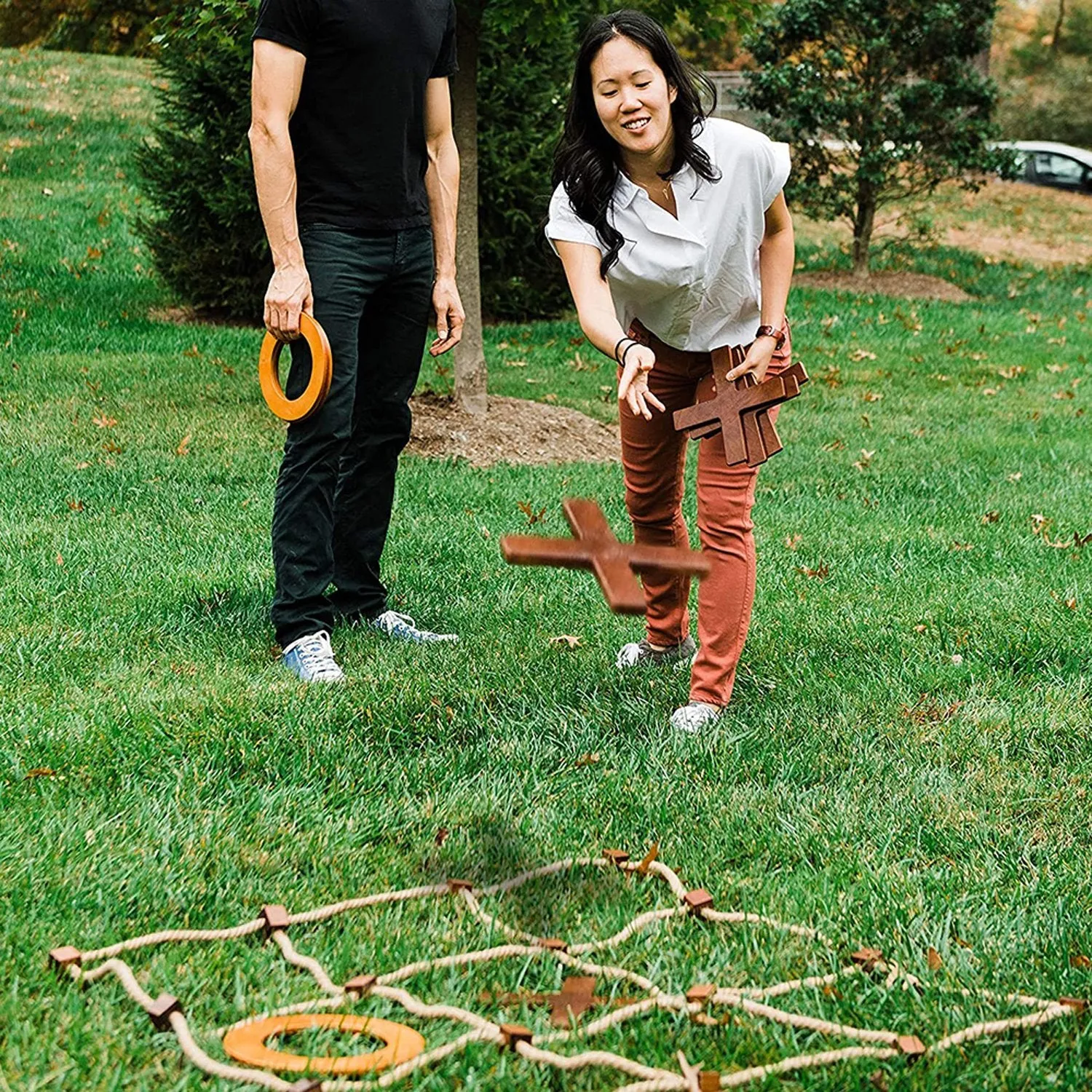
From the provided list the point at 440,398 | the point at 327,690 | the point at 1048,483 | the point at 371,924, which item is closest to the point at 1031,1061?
the point at 371,924

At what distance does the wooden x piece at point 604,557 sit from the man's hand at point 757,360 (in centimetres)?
84

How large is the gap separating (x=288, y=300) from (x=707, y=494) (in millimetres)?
1286

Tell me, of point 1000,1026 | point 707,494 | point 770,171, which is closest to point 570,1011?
point 1000,1026

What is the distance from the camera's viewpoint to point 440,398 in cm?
789

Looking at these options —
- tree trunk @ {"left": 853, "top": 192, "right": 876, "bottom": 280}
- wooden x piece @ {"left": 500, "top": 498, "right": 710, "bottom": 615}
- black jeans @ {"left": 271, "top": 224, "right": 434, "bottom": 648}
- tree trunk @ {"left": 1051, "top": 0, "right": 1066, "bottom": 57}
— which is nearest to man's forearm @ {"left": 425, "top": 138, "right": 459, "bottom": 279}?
black jeans @ {"left": 271, "top": 224, "right": 434, "bottom": 648}

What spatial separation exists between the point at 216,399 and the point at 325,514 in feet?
13.7

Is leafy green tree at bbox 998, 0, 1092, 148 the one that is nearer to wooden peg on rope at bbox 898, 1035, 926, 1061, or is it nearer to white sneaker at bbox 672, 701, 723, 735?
white sneaker at bbox 672, 701, 723, 735

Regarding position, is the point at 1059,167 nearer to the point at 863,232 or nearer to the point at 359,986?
the point at 863,232

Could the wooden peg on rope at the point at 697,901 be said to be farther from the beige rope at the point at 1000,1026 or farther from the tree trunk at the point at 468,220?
the tree trunk at the point at 468,220

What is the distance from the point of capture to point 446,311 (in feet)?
14.3

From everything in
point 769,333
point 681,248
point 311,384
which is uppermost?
point 681,248

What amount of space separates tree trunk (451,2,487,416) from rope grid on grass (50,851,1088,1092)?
5241mm

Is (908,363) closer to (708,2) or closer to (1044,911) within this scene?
(708,2)

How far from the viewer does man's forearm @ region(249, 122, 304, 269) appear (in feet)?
12.2
